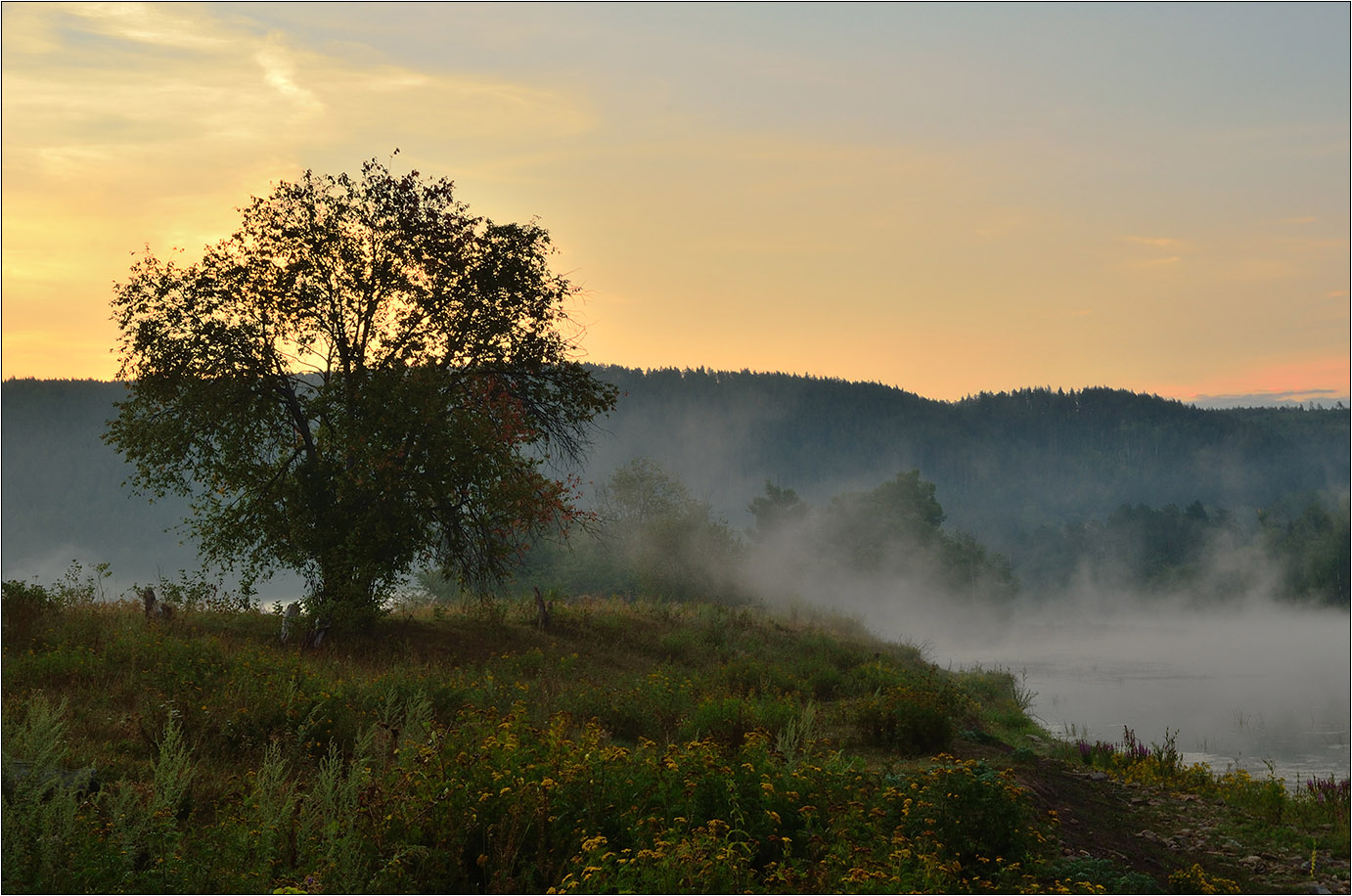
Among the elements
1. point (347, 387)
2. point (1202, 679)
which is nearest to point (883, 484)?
point (1202, 679)

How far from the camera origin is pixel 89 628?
15.1 metres

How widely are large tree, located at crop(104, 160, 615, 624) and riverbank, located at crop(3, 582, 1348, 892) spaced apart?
2272 mm

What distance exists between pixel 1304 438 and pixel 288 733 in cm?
21588

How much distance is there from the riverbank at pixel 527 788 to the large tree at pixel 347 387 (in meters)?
2.27

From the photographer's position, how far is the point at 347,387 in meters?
18.9

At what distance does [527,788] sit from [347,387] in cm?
1344

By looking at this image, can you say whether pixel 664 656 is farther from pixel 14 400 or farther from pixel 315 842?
pixel 14 400

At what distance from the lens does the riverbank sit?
6.56m

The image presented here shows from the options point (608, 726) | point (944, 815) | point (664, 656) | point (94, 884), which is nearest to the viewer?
point (94, 884)

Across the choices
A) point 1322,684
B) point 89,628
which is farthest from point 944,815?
point 1322,684

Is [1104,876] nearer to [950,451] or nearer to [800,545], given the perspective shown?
[800,545]

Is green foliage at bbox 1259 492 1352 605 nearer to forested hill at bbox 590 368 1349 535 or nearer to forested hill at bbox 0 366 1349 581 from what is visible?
forested hill at bbox 0 366 1349 581

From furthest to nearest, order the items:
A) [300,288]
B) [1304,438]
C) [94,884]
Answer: [1304,438], [300,288], [94,884]

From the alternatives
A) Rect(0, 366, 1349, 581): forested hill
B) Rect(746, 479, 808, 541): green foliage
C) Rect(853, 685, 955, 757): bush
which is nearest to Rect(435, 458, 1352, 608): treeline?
Rect(746, 479, 808, 541): green foliage
